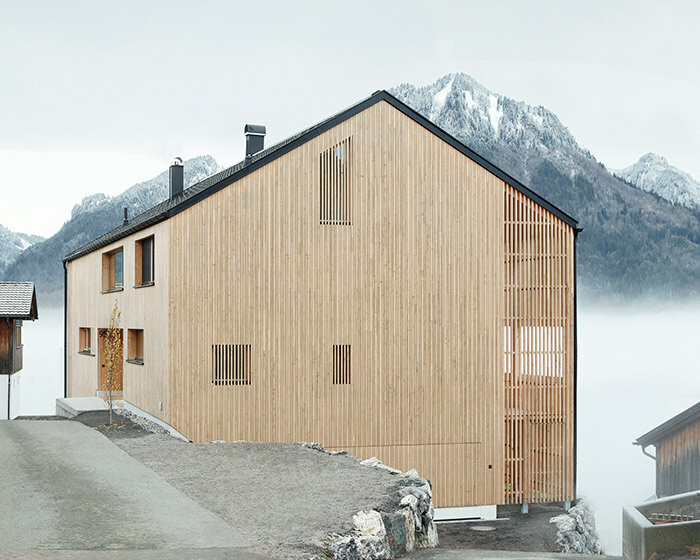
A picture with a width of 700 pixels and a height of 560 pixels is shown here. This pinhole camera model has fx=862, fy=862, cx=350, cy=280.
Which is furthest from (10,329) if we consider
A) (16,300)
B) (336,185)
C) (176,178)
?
(336,185)

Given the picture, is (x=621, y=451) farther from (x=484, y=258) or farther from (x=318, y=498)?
(x=318, y=498)

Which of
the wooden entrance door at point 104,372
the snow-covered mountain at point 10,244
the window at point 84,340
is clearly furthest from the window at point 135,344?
the snow-covered mountain at point 10,244

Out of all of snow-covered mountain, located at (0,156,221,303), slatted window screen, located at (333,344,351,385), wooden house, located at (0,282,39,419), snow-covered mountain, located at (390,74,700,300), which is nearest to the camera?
slatted window screen, located at (333,344,351,385)

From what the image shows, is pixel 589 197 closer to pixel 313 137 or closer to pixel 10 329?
pixel 10 329

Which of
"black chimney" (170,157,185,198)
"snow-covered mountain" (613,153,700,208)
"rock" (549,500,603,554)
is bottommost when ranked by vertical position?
"rock" (549,500,603,554)

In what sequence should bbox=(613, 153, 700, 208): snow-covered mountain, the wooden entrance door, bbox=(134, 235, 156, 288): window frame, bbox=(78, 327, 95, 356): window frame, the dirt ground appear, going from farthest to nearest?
bbox=(613, 153, 700, 208): snow-covered mountain, bbox=(78, 327, 95, 356): window frame, the wooden entrance door, bbox=(134, 235, 156, 288): window frame, the dirt ground

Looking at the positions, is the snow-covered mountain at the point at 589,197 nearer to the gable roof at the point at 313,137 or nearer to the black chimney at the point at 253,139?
the black chimney at the point at 253,139

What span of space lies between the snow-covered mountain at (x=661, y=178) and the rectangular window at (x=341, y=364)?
160 meters

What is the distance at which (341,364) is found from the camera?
1892cm

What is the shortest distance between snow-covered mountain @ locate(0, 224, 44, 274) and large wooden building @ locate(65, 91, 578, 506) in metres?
150

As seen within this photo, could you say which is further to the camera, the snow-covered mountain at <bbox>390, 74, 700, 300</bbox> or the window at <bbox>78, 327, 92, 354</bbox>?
the snow-covered mountain at <bbox>390, 74, 700, 300</bbox>

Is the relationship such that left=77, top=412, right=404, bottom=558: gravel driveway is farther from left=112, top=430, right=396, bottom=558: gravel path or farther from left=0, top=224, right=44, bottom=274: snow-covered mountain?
left=0, top=224, right=44, bottom=274: snow-covered mountain

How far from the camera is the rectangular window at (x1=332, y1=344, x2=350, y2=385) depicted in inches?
744

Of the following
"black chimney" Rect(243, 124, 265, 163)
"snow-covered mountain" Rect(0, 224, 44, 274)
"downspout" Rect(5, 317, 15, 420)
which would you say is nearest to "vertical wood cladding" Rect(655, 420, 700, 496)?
"black chimney" Rect(243, 124, 265, 163)
